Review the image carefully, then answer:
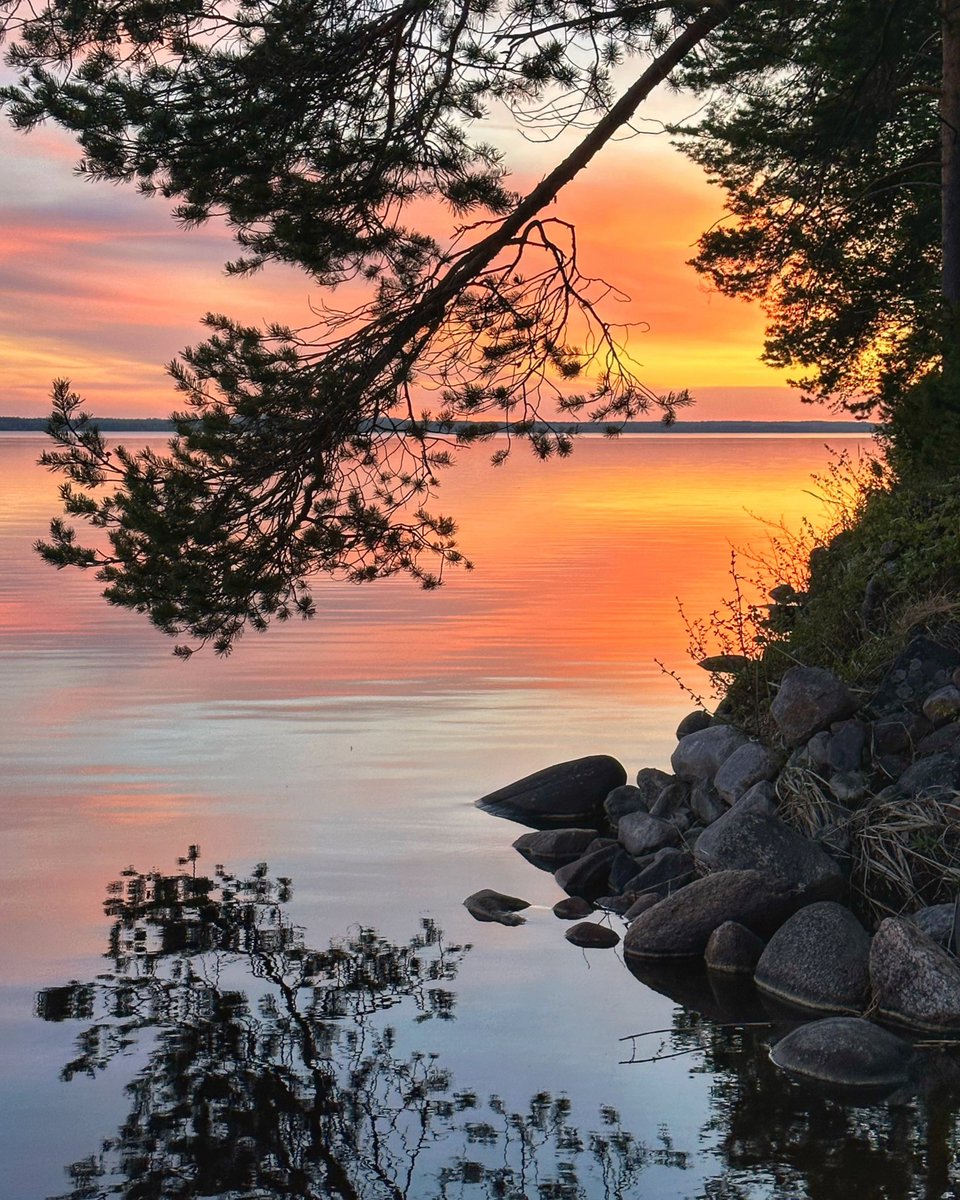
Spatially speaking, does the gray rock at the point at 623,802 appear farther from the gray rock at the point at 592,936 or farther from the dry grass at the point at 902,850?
the gray rock at the point at 592,936

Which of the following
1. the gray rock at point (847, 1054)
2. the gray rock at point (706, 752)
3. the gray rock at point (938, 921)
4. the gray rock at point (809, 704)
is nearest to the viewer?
the gray rock at point (847, 1054)

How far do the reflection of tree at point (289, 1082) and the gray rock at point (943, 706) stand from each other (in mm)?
3616

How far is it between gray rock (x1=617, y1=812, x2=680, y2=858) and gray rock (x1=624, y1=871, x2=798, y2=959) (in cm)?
174

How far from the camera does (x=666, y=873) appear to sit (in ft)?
33.3

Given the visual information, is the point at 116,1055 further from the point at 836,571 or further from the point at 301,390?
the point at 836,571

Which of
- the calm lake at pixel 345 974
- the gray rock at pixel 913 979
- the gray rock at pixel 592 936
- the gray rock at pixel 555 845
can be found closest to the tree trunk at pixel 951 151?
the calm lake at pixel 345 974

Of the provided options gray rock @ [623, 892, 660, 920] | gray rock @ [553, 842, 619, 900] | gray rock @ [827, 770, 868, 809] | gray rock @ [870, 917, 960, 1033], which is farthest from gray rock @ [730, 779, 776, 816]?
gray rock @ [870, 917, 960, 1033]

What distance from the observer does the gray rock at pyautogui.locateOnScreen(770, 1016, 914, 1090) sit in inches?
277

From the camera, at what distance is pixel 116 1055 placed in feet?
24.2

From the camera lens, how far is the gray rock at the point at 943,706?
1009 cm

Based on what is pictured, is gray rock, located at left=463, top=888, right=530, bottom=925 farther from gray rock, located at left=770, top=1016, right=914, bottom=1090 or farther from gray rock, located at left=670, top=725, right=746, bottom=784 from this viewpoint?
gray rock, located at left=770, top=1016, right=914, bottom=1090

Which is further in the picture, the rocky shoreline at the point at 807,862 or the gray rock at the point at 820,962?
the gray rock at the point at 820,962

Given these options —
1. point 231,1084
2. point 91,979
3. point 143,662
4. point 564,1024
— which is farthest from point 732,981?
point 143,662

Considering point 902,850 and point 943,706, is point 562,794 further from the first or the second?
point 902,850
